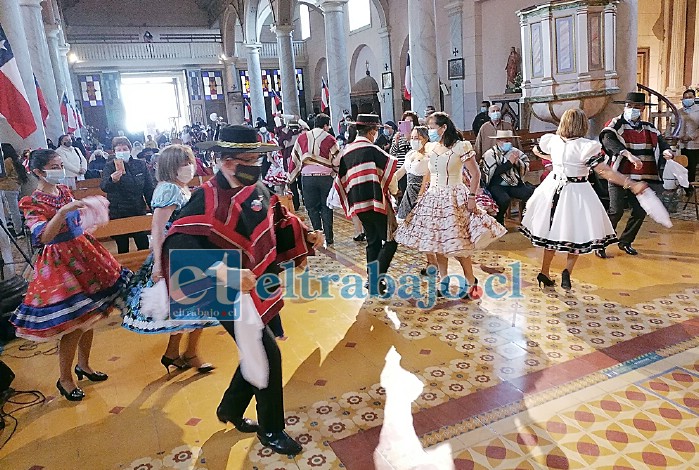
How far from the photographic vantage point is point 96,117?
2417 cm

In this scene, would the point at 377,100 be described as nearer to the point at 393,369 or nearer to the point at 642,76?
the point at 642,76

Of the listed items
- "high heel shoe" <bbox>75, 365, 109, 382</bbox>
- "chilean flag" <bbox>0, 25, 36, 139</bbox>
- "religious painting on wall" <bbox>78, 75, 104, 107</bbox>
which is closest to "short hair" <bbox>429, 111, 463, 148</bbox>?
"high heel shoe" <bbox>75, 365, 109, 382</bbox>

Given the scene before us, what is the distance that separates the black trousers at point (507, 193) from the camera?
6.64 meters

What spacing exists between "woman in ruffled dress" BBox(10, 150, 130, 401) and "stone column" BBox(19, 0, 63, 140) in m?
7.27

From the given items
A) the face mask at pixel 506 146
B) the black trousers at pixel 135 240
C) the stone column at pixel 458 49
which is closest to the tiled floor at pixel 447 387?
the black trousers at pixel 135 240

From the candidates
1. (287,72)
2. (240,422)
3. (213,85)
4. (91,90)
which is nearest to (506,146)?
(240,422)

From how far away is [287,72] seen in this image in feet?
49.5

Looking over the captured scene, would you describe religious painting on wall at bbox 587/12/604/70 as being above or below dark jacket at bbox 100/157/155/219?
above

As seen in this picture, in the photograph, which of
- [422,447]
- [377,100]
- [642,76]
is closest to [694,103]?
[642,76]

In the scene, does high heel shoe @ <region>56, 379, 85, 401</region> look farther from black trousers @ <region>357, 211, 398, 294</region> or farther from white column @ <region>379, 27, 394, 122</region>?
white column @ <region>379, 27, 394, 122</region>

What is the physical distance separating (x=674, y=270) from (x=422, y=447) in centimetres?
362

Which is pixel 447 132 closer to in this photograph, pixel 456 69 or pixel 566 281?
pixel 566 281

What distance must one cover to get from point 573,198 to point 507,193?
7.45ft

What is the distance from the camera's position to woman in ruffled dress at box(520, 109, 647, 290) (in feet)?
14.3
